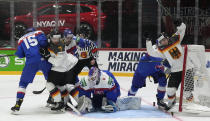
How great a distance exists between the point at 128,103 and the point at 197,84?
872mm

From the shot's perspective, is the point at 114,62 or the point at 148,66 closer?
the point at 148,66

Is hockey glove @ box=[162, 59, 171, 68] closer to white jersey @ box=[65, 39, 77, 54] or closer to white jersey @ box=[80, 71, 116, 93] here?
white jersey @ box=[80, 71, 116, 93]

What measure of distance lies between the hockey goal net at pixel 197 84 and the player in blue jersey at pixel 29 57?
5.63 ft

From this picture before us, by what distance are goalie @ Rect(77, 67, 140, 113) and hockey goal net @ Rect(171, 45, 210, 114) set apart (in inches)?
29.2

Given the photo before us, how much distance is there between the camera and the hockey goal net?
4145 mm

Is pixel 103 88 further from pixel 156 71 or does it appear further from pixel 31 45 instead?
pixel 31 45

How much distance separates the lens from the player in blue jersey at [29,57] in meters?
4.16

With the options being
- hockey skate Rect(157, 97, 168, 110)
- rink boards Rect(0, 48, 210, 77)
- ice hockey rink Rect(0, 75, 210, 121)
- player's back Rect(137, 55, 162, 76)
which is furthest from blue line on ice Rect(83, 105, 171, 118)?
rink boards Rect(0, 48, 210, 77)

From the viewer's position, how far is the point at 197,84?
4.25 metres

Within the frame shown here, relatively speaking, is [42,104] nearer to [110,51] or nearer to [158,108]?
[158,108]

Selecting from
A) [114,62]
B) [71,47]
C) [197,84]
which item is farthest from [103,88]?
[114,62]

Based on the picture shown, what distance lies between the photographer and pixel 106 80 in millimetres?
4195

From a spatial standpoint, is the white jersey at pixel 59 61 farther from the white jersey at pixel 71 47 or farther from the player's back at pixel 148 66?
the player's back at pixel 148 66

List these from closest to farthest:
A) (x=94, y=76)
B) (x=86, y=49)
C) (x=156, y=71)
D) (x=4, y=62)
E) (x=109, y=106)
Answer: (x=94, y=76) → (x=109, y=106) → (x=156, y=71) → (x=86, y=49) → (x=4, y=62)
